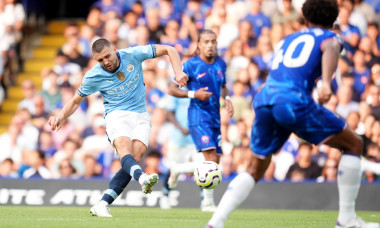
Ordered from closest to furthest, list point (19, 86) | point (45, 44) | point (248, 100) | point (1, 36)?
point (248, 100), point (1, 36), point (19, 86), point (45, 44)

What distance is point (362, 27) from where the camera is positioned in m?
16.6

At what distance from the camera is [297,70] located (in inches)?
260

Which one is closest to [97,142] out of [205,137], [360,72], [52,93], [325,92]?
[52,93]

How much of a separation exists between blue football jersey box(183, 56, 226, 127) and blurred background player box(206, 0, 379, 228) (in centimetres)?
420

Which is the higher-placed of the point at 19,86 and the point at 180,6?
the point at 180,6

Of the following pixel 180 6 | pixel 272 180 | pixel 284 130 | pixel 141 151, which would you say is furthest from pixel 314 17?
pixel 180 6

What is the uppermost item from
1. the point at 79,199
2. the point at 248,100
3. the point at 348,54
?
the point at 348,54

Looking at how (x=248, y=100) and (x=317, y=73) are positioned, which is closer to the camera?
(x=317, y=73)

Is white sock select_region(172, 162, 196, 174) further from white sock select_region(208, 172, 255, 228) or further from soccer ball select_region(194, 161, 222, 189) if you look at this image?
white sock select_region(208, 172, 255, 228)

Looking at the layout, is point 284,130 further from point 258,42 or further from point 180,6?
point 180,6

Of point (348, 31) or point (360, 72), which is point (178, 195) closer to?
point (360, 72)

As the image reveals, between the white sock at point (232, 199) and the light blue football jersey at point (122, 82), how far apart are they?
3254 mm

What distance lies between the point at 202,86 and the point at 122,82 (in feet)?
6.01

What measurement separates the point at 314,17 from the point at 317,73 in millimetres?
524
